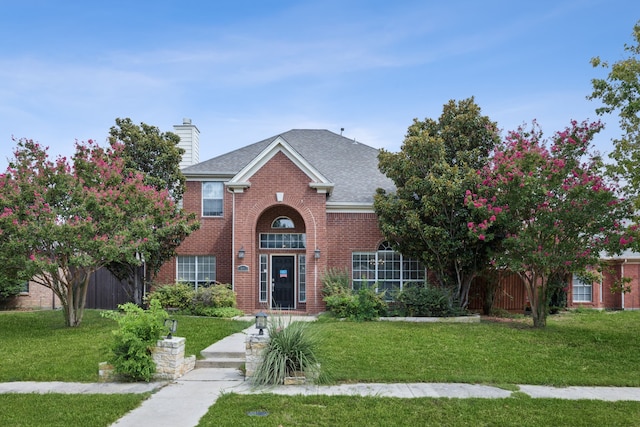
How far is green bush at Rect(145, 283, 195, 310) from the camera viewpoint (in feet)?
56.3

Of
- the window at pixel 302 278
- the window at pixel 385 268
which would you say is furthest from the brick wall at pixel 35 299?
the window at pixel 385 268

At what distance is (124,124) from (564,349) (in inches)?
620

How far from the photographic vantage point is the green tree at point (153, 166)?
17.7 m

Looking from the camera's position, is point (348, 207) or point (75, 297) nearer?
point (75, 297)

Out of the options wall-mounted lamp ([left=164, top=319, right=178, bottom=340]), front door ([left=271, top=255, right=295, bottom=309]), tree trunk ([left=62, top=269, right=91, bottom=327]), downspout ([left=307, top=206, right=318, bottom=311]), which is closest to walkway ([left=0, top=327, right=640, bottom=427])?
wall-mounted lamp ([left=164, top=319, right=178, bottom=340])

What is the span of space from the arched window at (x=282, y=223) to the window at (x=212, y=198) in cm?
239

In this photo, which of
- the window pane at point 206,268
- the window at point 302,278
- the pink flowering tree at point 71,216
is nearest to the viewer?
the pink flowering tree at point 71,216

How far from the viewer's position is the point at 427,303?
52.1ft

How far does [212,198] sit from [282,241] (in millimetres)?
3432

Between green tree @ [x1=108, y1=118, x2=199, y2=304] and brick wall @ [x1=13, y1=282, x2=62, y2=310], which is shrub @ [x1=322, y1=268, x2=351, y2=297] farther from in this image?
brick wall @ [x1=13, y1=282, x2=62, y2=310]

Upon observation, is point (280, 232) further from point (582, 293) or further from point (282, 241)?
point (582, 293)

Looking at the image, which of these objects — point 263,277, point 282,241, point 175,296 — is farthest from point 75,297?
point 282,241

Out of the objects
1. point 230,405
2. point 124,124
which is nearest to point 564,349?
point 230,405

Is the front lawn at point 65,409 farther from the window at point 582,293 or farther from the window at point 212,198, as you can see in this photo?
the window at point 582,293
